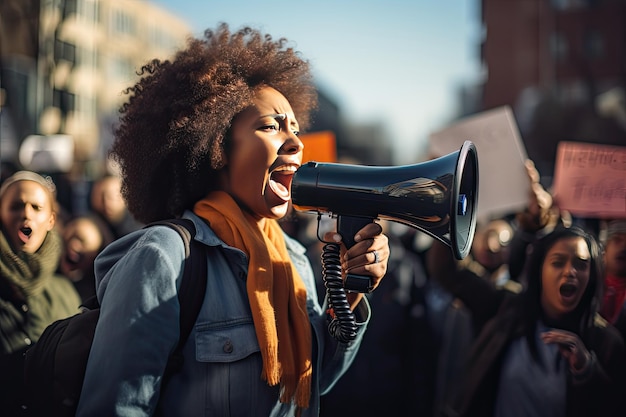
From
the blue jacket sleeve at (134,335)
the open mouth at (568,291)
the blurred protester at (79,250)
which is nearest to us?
the blue jacket sleeve at (134,335)

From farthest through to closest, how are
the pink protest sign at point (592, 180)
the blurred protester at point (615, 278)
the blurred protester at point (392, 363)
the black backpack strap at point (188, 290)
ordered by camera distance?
the blurred protester at point (392, 363) < the pink protest sign at point (592, 180) < the blurred protester at point (615, 278) < the black backpack strap at point (188, 290)

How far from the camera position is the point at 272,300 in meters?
1.92

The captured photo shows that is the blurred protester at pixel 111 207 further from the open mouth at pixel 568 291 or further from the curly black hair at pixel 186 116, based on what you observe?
the open mouth at pixel 568 291

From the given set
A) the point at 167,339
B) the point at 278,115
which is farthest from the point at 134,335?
the point at 278,115

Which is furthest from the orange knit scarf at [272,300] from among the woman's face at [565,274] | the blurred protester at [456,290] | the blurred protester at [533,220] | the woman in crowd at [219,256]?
the blurred protester at [533,220]

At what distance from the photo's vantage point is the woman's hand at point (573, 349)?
2.64m

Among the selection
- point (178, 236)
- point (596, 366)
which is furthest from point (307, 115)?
point (596, 366)

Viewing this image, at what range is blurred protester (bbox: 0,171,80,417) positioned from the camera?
100.0 inches

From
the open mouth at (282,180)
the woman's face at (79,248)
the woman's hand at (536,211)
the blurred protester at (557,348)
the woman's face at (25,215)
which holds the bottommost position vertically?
the blurred protester at (557,348)

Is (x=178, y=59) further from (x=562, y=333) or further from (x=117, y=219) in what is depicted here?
(x=117, y=219)

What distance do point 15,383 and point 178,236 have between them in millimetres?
1186

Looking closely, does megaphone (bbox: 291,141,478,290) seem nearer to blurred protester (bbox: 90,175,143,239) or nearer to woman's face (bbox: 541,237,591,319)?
woman's face (bbox: 541,237,591,319)

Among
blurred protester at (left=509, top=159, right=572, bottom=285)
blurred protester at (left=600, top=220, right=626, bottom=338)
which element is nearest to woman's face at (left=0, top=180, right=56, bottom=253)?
blurred protester at (left=509, top=159, right=572, bottom=285)

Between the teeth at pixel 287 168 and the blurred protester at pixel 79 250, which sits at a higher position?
the teeth at pixel 287 168
